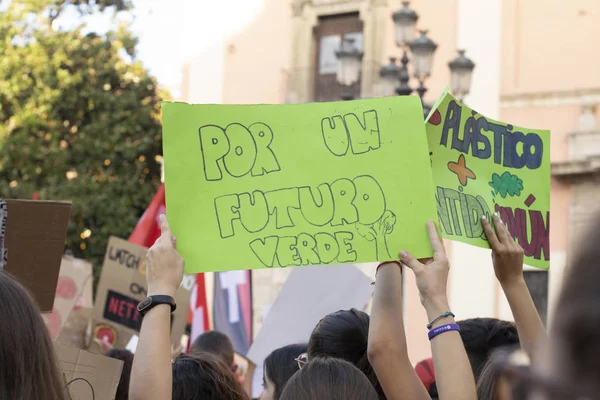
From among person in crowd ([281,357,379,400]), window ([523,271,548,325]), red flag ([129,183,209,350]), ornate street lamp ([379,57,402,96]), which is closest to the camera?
person in crowd ([281,357,379,400])

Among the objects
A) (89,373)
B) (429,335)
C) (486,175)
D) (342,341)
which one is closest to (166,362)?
(89,373)

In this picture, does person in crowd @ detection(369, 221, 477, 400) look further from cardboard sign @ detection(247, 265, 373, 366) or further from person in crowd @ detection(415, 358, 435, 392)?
cardboard sign @ detection(247, 265, 373, 366)

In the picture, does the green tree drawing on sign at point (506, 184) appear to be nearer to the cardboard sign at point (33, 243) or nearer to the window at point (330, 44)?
the cardboard sign at point (33, 243)

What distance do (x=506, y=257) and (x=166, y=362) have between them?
104cm

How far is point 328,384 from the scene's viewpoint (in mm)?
2141

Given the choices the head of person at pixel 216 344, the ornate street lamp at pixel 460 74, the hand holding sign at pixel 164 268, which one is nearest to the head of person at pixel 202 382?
the hand holding sign at pixel 164 268

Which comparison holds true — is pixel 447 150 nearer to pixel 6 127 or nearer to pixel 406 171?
pixel 406 171

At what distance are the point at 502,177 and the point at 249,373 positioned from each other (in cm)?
303

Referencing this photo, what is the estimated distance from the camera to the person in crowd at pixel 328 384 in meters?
2.12

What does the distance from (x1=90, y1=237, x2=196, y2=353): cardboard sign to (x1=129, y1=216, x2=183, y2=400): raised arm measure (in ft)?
11.5

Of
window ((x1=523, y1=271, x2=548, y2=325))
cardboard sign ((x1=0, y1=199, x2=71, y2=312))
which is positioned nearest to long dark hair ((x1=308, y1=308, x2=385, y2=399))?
cardboard sign ((x1=0, y1=199, x2=71, y2=312))

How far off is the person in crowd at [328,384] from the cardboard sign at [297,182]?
549 millimetres

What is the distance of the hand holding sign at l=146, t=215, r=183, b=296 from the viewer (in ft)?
7.91

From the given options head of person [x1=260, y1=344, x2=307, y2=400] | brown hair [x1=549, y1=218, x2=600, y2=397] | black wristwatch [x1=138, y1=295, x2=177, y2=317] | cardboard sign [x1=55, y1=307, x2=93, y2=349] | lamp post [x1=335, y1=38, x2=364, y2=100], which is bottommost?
cardboard sign [x1=55, y1=307, x2=93, y2=349]
